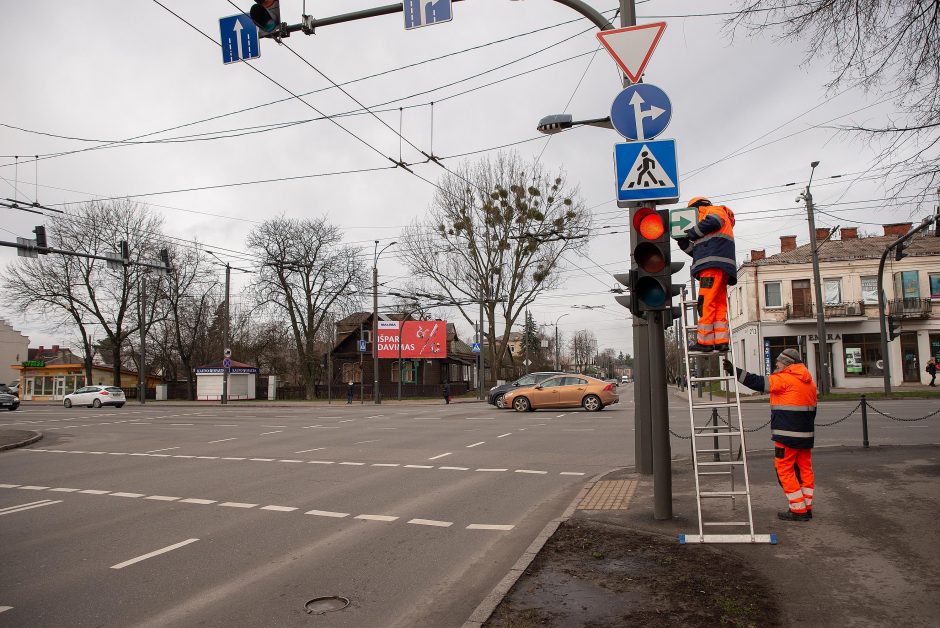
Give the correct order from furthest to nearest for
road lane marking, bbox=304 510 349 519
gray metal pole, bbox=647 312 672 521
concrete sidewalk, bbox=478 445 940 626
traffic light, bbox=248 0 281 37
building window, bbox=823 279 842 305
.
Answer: building window, bbox=823 279 842 305 < road lane marking, bbox=304 510 349 519 < traffic light, bbox=248 0 281 37 < gray metal pole, bbox=647 312 672 521 < concrete sidewalk, bbox=478 445 940 626

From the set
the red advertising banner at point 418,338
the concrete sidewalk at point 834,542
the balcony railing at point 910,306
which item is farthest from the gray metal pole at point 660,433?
the red advertising banner at point 418,338

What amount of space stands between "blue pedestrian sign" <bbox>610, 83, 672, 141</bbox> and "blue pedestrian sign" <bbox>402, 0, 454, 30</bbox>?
2232mm

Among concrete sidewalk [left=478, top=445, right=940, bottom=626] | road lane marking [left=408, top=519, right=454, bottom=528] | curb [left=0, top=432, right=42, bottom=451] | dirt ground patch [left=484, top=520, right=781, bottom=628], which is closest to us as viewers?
dirt ground patch [left=484, top=520, right=781, bottom=628]

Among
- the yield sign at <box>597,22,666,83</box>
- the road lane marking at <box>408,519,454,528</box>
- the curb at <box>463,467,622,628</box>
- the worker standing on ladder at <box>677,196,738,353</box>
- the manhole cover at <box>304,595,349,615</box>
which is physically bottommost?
the road lane marking at <box>408,519,454,528</box>

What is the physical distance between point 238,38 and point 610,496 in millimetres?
7411

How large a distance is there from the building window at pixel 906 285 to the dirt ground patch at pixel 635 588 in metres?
42.2

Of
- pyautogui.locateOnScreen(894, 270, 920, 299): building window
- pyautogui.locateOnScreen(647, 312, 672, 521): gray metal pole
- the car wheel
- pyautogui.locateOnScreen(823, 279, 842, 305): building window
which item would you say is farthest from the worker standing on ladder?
pyautogui.locateOnScreen(894, 270, 920, 299): building window

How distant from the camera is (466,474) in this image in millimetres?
10445

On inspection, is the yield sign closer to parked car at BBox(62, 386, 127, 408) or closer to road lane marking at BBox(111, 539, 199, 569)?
road lane marking at BBox(111, 539, 199, 569)

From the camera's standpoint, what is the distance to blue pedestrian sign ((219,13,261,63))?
25.9 ft

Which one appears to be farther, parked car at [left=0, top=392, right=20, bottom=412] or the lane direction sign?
parked car at [left=0, top=392, right=20, bottom=412]

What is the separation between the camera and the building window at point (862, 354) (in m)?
39.0

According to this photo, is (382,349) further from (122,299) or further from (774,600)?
(774,600)

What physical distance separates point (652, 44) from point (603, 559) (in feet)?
17.8
